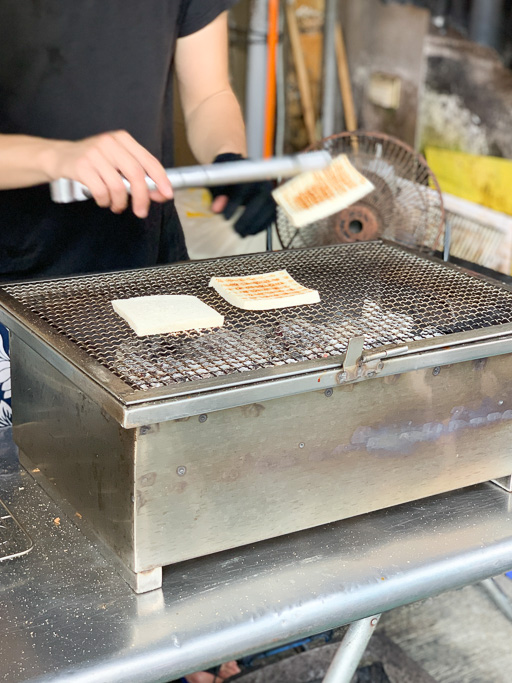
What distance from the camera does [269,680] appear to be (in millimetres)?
1905

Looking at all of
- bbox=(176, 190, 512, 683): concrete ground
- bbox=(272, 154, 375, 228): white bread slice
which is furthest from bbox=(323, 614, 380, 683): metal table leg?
bbox=(272, 154, 375, 228): white bread slice

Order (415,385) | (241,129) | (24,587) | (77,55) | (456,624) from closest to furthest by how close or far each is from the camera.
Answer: (24,587) < (415,385) < (77,55) < (241,129) < (456,624)

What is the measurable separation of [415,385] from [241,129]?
1.11 metres

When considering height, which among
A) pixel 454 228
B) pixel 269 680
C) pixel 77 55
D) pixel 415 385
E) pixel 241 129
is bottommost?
pixel 269 680

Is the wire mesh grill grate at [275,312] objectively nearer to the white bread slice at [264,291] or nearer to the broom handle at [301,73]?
the white bread slice at [264,291]

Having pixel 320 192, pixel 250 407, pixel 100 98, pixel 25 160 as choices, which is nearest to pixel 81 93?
pixel 100 98

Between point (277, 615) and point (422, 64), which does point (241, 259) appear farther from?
point (422, 64)

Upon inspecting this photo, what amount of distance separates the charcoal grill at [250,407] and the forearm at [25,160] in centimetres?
20

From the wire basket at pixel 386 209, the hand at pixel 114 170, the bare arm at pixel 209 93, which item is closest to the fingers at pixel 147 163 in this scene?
the hand at pixel 114 170

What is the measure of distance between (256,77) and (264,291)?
341 centimetres

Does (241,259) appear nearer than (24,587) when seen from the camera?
No

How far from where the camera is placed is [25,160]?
144 centimetres

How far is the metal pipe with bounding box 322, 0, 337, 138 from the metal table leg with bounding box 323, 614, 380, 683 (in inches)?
163

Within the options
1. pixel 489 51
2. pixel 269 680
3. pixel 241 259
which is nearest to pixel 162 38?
pixel 241 259
